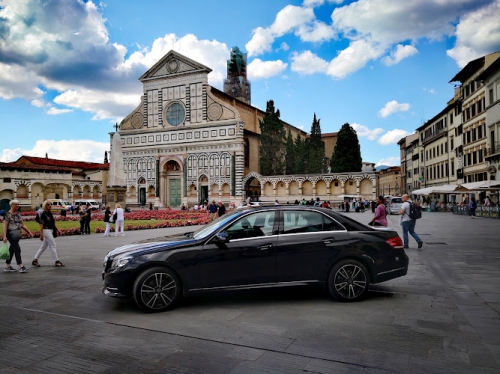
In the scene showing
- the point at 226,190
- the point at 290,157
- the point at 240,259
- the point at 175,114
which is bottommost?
the point at 240,259

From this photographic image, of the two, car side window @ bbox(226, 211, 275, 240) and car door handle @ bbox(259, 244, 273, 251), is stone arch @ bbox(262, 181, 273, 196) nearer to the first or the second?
car side window @ bbox(226, 211, 275, 240)

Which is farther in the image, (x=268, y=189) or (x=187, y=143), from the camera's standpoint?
(x=187, y=143)

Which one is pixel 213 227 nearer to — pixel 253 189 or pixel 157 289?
pixel 157 289

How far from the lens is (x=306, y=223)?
22.3ft

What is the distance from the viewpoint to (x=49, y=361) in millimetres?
4363

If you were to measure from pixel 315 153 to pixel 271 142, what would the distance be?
6963 millimetres

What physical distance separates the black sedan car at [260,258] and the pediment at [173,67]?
171 feet

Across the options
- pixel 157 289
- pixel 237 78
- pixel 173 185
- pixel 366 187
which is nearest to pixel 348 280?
pixel 157 289

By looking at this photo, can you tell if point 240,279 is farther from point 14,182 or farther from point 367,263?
point 14,182

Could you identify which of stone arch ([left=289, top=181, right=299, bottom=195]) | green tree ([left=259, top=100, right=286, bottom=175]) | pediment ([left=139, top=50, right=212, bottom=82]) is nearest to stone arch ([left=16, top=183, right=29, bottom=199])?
pediment ([left=139, top=50, right=212, bottom=82])

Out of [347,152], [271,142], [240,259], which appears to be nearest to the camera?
[240,259]

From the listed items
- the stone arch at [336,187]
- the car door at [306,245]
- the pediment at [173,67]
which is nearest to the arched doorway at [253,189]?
the stone arch at [336,187]

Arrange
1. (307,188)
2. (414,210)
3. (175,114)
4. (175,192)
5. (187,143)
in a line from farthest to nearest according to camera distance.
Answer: (175,192), (175,114), (187,143), (307,188), (414,210)

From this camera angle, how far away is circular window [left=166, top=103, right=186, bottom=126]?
5834 cm
